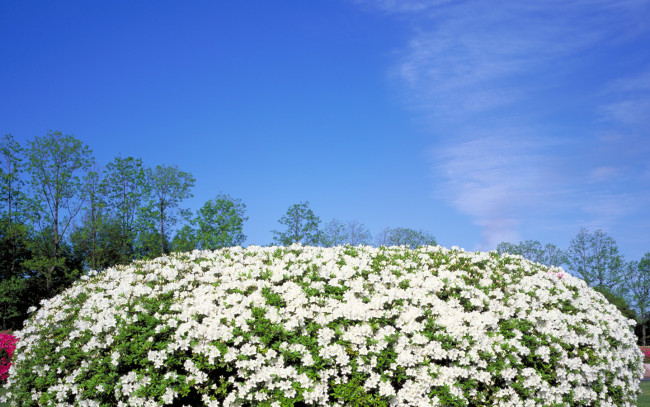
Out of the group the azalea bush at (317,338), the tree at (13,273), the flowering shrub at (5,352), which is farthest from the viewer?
the tree at (13,273)

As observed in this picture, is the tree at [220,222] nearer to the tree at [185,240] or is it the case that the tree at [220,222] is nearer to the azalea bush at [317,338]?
the tree at [185,240]

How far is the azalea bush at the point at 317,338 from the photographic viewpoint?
5410 millimetres

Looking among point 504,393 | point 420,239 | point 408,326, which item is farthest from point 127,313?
point 420,239

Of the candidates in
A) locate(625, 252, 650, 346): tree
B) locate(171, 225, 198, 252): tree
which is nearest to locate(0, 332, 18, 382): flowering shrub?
locate(171, 225, 198, 252): tree

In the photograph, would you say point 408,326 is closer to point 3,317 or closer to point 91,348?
point 91,348

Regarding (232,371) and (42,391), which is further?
(42,391)

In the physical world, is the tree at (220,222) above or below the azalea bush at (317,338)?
above

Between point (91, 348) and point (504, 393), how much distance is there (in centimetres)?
580

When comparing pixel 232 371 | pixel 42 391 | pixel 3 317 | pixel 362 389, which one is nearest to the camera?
pixel 362 389

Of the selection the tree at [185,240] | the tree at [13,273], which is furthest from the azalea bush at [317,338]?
the tree at [13,273]

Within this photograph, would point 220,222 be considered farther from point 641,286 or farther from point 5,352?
point 641,286

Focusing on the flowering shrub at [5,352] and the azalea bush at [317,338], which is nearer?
the azalea bush at [317,338]

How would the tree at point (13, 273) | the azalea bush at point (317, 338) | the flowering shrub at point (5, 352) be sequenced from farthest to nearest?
the tree at point (13, 273)
the flowering shrub at point (5, 352)
the azalea bush at point (317, 338)

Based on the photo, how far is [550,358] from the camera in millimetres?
6789
